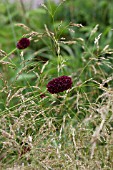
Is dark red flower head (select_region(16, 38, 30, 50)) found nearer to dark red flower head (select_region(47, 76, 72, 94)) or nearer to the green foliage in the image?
the green foliage

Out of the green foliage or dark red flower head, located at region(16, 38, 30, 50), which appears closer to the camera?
the green foliage

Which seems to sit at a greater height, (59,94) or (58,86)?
(58,86)

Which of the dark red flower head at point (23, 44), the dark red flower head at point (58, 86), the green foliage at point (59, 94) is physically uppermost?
the dark red flower head at point (23, 44)

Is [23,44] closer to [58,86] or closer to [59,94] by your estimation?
[59,94]

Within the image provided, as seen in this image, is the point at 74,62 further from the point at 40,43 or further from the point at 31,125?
the point at 31,125

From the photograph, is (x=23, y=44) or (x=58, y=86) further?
(x=23, y=44)

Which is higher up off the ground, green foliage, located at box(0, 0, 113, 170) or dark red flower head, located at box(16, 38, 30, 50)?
dark red flower head, located at box(16, 38, 30, 50)

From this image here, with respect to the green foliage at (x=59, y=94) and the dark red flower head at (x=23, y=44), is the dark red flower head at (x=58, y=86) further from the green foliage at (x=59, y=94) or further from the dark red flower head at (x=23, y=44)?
the dark red flower head at (x=23, y=44)

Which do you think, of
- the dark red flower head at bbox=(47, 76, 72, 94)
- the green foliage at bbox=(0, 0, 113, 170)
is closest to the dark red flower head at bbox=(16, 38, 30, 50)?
the green foliage at bbox=(0, 0, 113, 170)

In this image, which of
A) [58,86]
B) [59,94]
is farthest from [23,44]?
[58,86]

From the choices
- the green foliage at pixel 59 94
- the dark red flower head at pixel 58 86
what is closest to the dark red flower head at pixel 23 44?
the green foliage at pixel 59 94

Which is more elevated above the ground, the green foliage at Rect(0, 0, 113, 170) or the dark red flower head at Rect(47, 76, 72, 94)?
the dark red flower head at Rect(47, 76, 72, 94)

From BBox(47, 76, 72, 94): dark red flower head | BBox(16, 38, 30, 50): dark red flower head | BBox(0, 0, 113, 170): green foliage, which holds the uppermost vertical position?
BBox(16, 38, 30, 50): dark red flower head
